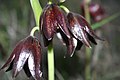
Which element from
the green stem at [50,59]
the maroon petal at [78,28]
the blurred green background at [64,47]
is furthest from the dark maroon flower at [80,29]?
the blurred green background at [64,47]

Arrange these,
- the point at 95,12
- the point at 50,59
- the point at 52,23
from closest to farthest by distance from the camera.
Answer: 1. the point at 52,23
2. the point at 50,59
3. the point at 95,12

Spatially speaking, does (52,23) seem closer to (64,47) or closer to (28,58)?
(28,58)

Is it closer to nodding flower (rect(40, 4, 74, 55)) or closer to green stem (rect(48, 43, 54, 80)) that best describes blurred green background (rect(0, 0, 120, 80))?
green stem (rect(48, 43, 54, 80))

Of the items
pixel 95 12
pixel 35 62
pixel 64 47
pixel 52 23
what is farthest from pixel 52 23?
pixel 64 47

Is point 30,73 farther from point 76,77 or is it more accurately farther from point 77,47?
point 76,77

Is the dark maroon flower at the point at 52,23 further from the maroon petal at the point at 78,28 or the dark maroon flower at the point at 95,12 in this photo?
the dark maroon flower at the point at 95,12

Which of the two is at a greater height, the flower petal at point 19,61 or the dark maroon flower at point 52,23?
the dark maroon flower at point 52,23
